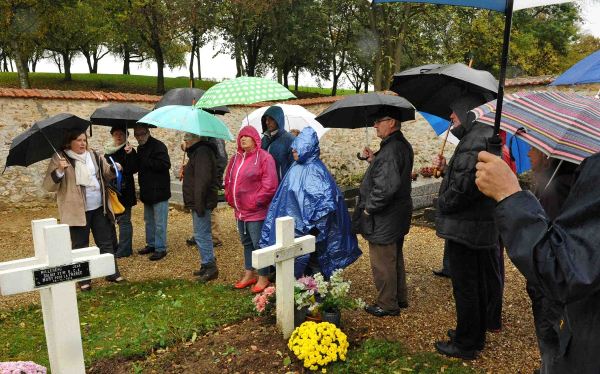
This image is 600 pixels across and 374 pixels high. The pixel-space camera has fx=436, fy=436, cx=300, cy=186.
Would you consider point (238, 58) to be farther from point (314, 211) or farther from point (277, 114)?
point (314, 211)

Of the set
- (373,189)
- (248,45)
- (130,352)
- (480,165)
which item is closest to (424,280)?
(373,189)

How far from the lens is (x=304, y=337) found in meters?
3.10

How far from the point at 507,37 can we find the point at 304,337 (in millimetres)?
2301

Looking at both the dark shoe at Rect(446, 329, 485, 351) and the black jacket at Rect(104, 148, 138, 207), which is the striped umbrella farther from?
the black jacket at Rect(104, 148, 138, 207)

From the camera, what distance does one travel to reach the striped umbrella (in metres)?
1.75

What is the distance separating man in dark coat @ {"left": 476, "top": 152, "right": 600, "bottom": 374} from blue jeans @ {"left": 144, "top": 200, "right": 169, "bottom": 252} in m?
5.23

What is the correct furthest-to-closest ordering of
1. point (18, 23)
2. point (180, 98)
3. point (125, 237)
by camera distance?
point (18, 23), point (125, 237), point (180, 98)

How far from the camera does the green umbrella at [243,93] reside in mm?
4520

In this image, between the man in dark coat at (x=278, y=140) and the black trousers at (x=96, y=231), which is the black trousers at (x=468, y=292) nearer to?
the man in dark coat at (x=278, y=140)

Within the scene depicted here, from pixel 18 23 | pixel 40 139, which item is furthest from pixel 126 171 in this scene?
pixel 18 23

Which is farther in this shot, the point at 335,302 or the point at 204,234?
the point at 204,234

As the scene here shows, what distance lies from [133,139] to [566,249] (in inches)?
415

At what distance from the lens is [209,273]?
17.4ft

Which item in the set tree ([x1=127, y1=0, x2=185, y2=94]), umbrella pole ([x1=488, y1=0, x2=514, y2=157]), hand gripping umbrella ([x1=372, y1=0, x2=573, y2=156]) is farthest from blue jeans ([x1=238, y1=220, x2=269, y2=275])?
tree ([x1=127, y1=0, x2=185, y2=94])
